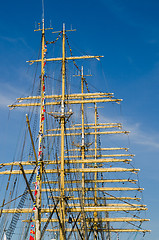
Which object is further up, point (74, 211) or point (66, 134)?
point (66, 134)

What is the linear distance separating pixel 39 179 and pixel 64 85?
51.2ft

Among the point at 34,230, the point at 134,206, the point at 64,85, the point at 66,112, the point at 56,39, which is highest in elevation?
the point at 56,39

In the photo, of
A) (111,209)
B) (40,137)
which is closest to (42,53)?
(40,137)

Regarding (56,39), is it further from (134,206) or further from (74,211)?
(134,206)

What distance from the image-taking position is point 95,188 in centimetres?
6022

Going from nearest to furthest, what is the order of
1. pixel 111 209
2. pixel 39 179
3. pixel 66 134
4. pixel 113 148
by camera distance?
pixel 39 179, pixel 66 134, pixel 111 209, pixel 113 148

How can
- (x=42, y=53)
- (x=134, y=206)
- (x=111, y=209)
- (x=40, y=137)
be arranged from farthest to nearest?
(x=134, y=206)
(x=111, y=209)
(x=42, y=53)
(x=40, y=137)

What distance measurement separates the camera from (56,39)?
153ft

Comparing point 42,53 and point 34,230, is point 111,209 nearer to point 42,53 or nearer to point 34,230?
point 34,230

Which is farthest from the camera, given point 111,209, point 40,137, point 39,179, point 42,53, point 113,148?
point 113,148

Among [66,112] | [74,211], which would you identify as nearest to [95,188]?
[74,211]

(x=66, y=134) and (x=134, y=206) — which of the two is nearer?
(x=66, y=134)

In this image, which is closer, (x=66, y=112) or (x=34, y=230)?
(x=34, y=230)

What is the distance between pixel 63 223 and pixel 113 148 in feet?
95.3
